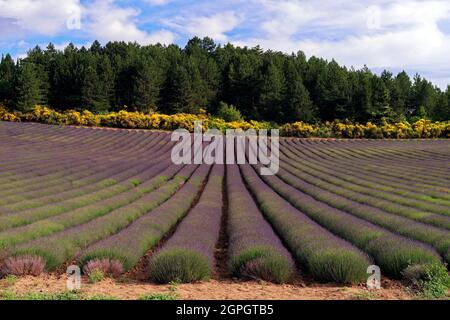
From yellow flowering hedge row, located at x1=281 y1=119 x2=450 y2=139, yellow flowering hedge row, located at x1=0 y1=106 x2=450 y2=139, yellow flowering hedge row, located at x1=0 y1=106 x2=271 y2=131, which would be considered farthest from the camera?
yellow flowering hedge row, located at x1=281 y1=119 x2=450 y2=139

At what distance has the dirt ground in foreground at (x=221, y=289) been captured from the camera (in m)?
5.94

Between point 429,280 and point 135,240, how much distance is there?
195 inches

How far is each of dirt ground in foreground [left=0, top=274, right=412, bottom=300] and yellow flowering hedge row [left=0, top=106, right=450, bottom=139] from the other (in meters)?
56.4

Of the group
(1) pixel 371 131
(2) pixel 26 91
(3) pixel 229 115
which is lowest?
(1) pixel 371 131

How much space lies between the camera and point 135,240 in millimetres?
8930

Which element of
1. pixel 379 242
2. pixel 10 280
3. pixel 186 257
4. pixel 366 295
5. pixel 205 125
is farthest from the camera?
pixel 205 125

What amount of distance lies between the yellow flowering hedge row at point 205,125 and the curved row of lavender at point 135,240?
4887 cm

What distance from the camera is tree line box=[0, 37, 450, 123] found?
7069cm

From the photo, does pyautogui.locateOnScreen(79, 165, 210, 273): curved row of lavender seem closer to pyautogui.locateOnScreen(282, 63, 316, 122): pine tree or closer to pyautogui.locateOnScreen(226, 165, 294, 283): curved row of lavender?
pyautogui.locateOnScreen(226, 165, 294, 283): curved row of lavender

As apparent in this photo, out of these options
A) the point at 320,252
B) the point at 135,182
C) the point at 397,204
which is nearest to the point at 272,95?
the point at 135,182

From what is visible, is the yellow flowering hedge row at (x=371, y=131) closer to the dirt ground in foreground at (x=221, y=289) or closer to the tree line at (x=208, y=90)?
the tree line at (x=208, y=90)

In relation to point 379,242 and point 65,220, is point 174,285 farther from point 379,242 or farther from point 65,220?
point 65,220

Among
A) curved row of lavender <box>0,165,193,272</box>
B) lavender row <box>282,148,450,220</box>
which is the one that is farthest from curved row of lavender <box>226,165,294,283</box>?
lavender row <box>282,148,450,220</box>

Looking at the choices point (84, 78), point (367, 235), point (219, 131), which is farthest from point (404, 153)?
point (84, 78)
